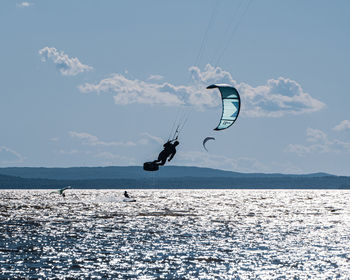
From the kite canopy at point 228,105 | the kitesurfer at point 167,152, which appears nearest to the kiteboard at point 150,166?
the kitesurfer at point 167,152

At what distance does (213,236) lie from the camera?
50750 millimetres

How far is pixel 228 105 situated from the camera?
1436 inches

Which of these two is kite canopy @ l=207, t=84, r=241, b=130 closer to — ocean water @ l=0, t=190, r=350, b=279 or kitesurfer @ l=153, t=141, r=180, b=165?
kitesurfer @ l=153, t=141, r=180, b=165

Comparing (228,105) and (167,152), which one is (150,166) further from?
(228,105)

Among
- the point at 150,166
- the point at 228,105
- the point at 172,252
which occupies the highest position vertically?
the point at 228,105

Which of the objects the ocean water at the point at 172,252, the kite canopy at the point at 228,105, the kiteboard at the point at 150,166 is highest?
the kite canopy at the point at 228,105

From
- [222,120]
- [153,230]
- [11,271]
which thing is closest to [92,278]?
[11,271]

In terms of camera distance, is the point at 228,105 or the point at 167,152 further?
the point at 228,105

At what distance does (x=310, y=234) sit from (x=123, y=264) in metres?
24.9

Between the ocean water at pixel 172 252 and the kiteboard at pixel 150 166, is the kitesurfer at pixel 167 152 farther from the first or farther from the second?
the ocean water at pixel 172 252

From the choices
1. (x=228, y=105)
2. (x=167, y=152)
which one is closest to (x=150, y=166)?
(x=167, y=152)

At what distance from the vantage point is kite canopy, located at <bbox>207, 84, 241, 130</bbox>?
1412 inches

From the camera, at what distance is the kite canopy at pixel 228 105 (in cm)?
3588

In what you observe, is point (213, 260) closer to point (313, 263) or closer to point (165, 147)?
point (313, 263)
